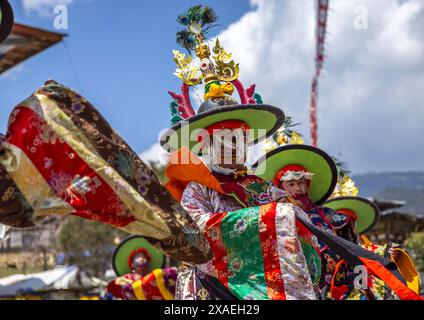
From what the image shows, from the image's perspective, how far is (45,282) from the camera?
Answer: 16141 millimetres

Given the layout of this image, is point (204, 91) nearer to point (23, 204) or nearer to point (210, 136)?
point (210, 136)

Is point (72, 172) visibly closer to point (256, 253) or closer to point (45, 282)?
point (256, 253)

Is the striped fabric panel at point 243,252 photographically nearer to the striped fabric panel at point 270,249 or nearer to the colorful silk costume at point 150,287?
the striped fabric panel at point 270,249

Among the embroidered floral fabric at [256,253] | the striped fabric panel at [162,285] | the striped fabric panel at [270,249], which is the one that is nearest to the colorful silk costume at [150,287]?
the striped fabric panel at [162,285]

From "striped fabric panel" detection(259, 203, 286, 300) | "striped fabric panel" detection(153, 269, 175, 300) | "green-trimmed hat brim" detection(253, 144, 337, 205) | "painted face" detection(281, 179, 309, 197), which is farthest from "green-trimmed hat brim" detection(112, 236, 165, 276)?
"striped fabric panel" detection(259, 203, 286, 300)

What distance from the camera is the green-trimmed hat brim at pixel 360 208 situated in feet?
22.7

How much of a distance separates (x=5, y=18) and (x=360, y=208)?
5134 mm

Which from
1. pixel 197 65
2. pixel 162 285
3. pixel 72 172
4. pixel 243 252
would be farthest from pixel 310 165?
pixel 162 285

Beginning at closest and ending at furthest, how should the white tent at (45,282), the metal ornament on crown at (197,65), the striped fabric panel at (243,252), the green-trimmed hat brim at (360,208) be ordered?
the striped fabric panel at (243,252)
the metal ornament on crown at (197,65)
the green-trimmed hat brim at (360,208)
the white tent at (45,282)

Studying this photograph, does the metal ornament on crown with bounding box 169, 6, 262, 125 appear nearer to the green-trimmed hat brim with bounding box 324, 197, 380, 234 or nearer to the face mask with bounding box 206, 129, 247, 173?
the face mask with bounding box 206, 129, 247, 173

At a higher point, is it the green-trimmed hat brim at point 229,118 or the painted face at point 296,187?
the green-trimmed hat brim at point 229,118

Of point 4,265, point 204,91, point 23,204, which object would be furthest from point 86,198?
point 4,265

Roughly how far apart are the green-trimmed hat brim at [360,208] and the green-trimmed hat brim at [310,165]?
1.18 m
